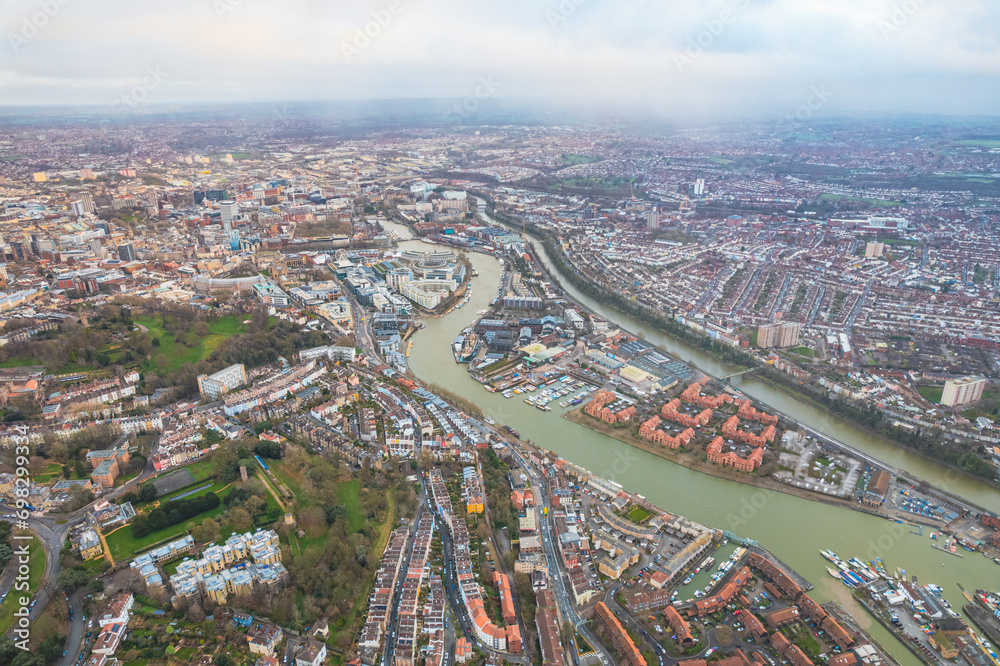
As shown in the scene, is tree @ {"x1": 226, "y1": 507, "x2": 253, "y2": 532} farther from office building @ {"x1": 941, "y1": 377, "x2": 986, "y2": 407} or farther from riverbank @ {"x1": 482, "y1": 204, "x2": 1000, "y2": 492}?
office building @ {"x1": 941, "y1": 377, "x2": 986, "y2": 407}

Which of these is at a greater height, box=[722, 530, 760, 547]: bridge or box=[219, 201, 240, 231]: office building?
box=[219, 201, 240, 231]: office building

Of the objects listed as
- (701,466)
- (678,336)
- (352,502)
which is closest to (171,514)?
(352,502)

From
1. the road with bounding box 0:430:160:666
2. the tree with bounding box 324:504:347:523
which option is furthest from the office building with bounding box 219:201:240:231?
the tree with bounding box 324:504:347:523

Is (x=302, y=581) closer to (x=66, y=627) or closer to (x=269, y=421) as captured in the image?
(x=66, y=627)

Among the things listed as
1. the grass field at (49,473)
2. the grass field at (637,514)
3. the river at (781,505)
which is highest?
the grass field at (49,473)

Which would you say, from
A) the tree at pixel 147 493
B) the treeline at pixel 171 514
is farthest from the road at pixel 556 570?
the tree at pixel 147 493

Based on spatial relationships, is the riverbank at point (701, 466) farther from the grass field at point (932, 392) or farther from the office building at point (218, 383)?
the office building at point (218, 383)
